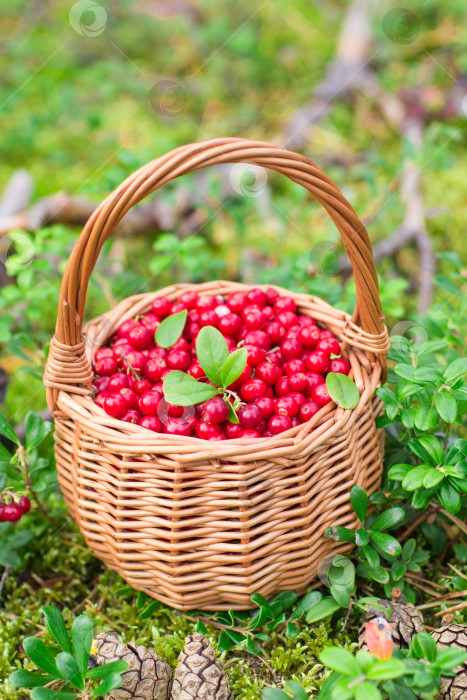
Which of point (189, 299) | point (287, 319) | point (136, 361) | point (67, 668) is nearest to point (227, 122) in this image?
point (189, 299)

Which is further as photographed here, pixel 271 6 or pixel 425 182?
pixel 271 6

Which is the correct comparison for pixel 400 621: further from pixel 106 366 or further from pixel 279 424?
pixel 106 366

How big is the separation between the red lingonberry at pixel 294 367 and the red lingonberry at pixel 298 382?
0.02 metres

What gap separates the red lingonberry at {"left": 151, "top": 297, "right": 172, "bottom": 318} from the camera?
1400 millimetres

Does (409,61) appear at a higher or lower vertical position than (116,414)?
higher

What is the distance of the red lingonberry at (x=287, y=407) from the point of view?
1153 mm

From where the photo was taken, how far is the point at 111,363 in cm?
128

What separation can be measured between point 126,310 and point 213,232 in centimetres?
131

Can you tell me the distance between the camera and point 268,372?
122 cm

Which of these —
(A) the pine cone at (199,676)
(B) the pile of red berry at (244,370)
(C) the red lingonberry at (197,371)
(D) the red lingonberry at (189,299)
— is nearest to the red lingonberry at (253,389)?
(B) the pile of red berry at (244,370)

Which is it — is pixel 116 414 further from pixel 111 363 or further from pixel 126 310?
pixel 126 310

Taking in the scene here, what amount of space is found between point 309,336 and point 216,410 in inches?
12.6

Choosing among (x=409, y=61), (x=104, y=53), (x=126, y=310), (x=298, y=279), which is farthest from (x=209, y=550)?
(x=104, y=53)

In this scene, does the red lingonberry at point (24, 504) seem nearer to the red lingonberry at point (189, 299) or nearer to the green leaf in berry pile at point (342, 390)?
the red lingonberry at point (189, 299)
